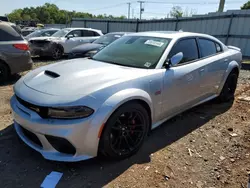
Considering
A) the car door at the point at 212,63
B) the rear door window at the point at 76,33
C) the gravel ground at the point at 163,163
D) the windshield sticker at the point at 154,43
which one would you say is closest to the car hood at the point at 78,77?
the windshield sticker at the point at 154,43

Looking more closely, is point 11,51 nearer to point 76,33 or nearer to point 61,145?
point 61,145

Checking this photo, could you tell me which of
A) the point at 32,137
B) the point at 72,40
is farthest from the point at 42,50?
the point at 32,137

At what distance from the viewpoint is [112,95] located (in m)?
2.49

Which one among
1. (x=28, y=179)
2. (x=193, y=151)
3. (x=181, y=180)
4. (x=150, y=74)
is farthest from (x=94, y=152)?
(x=193, y=151)

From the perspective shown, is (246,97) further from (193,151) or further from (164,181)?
(164,181)

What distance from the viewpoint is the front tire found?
8.28ft

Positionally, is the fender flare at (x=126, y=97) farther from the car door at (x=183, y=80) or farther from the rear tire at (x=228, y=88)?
the rear tire at (x=228, y=88)

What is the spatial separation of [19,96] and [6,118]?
1392mm

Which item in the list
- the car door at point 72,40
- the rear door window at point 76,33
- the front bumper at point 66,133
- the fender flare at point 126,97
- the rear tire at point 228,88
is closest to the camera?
the front bumper at point 66,133

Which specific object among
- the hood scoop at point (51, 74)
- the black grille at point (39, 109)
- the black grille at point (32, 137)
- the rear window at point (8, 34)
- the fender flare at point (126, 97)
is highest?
the rear window at point (8, 34)

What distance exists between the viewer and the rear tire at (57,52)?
1026 centimetres

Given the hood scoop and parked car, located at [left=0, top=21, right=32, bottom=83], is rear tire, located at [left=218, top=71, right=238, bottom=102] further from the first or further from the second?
parked car, located at [left=0, top=21, right=32, bottom=83]

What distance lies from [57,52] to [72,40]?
1.06m

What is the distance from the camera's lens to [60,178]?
2439mm
